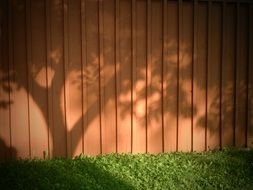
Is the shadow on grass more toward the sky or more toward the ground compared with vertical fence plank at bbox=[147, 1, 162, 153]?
more toward the ground

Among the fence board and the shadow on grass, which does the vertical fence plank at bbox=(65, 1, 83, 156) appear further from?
the fence board

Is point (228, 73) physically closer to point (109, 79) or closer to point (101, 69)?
point (109, 79)

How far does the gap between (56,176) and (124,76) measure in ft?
8.55

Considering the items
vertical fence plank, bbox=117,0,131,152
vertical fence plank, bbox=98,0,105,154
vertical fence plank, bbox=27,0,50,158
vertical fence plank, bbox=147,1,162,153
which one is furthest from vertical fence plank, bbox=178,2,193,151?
vertical fence plank, bbox=27,0,50,158

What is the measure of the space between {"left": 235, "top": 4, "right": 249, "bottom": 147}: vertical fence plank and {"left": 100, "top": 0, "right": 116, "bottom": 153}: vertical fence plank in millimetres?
3004

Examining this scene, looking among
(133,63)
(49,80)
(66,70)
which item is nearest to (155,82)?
(133,63)

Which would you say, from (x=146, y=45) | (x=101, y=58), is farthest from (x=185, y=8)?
(x=101, y=58)

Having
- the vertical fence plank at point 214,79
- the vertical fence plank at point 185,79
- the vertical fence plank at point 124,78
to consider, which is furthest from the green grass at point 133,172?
the vertical fence plank at point 214,79

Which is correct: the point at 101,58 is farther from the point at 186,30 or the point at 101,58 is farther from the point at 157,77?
the point at 186,30

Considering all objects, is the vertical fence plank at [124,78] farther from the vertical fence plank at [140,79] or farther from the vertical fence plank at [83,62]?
the vertical fence plank at [83,62]

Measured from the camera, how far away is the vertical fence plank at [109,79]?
826 centimetres

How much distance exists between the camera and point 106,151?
849cm

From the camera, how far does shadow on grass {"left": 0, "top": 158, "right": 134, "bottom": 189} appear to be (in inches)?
266

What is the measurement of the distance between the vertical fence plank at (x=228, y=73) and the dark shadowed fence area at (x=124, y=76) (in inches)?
0.9
